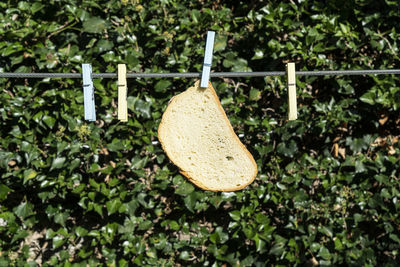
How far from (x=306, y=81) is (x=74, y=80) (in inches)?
56.7

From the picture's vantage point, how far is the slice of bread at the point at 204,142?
1212 mm

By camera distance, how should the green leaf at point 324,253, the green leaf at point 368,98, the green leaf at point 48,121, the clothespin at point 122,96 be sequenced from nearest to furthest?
the clothespin at point 122,96 < the green leaf at point 48,121 < the green leaf at point 368,98 < the green leaf at point 324,253

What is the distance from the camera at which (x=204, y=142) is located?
1.28 metres

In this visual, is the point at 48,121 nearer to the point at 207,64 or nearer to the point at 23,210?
the point at 23,210

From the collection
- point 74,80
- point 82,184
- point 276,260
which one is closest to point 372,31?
point 276,260

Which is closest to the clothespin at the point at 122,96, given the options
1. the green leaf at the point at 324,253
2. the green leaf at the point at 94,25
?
the green leaf at the point at 94,25

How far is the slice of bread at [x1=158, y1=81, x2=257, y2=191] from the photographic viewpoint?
1.21 meters

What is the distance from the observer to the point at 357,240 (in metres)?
2.39

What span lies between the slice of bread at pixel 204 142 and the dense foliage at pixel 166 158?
0.90 m

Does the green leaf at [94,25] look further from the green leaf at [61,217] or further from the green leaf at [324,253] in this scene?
the green leaf at [324,253]

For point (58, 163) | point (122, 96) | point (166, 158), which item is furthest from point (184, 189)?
point (122, 96)

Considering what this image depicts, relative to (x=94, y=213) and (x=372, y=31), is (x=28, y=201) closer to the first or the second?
(x=94, y=213)

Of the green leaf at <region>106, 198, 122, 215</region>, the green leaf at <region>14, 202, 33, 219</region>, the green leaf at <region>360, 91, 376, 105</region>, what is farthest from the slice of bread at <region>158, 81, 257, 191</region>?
the green leaf at <region>14, 202, 33, 219</region>

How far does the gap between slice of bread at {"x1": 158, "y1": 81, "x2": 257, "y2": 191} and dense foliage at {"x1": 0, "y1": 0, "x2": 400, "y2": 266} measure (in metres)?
0.90
